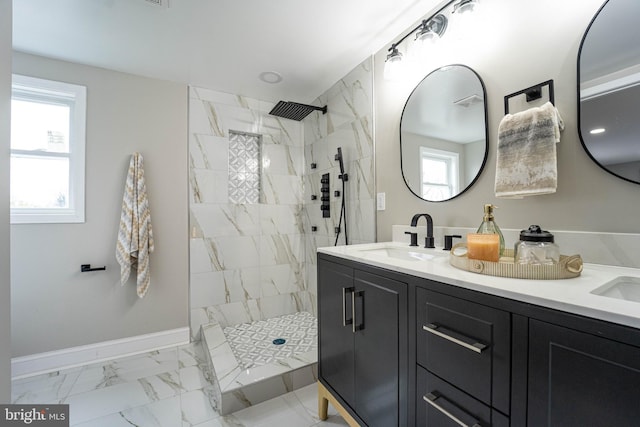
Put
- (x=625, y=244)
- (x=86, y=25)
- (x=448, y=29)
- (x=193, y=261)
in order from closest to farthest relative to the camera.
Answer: (x=625, y=244) → (x=448, y=29) → (x=86, y=25) → (x=193, y=261)

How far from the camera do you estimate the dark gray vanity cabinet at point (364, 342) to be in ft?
3.23

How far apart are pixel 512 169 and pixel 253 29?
5.88 ft

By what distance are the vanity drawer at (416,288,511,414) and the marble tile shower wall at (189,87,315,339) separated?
2169 millimetres

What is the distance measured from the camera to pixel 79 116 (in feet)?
6.95

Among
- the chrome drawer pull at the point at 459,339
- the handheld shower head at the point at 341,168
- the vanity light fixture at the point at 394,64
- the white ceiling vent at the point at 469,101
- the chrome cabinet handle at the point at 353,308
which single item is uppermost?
the vanity light fixture at the point at 394,64

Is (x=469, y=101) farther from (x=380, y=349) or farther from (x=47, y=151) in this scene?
(x=47, y=151)

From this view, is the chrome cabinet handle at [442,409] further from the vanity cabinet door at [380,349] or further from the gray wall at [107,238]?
the gray wall at [107,238]

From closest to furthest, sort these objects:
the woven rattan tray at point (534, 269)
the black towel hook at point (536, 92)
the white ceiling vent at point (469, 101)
A: 1. the woven rattan tray at point (534, 269)
2. the black towel hook at point (536, 92)
3. the white ceiling vent at point (469, 101)

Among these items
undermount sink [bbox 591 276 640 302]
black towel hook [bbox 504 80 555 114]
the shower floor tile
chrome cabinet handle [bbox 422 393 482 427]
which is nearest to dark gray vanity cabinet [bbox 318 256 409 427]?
chrome cabinet handle [bbox 422 393 482 427]

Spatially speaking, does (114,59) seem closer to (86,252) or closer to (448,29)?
(86,252)

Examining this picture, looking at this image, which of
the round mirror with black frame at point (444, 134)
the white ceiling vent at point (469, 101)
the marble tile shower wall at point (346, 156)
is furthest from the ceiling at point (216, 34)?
the white ceiling vent at point (469, 101)

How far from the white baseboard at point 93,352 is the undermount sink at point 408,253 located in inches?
83.3

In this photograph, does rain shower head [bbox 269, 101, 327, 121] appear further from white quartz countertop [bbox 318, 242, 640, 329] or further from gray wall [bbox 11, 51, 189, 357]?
white quartz countertop [bbox 318, 242, 640, 329]

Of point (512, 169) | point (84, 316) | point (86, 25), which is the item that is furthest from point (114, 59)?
point (512, 169)
